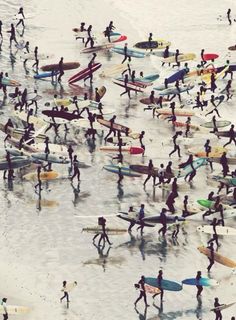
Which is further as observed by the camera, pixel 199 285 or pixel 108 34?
pixel 108 34

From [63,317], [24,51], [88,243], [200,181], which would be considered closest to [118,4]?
[24,51]

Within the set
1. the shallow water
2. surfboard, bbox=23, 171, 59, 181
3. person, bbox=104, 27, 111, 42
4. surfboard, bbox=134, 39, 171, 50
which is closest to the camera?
the shallow water

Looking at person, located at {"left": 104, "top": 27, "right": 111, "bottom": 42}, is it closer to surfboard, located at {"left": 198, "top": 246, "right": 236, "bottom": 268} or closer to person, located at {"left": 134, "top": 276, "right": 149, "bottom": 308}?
surfboard, located at {"left": 198, "top": 246, "right": 236, "bottom": 268}

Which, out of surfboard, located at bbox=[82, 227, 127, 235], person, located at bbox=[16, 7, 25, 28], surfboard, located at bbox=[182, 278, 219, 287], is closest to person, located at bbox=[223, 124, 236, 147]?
surfboard, located at bbox=[82, 227, 127, 235]

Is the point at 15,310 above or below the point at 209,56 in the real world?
below

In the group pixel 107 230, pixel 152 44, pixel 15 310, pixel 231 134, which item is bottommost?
pixel 15 310

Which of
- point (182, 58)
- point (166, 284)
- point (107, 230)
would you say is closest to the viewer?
point (166, 284)

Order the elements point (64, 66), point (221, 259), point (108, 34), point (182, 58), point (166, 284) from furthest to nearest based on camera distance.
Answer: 1. point (108, 34)
2. point (182, 58)
3. point (64, 66)
4. point (221, 259)
5. point (166, 284)

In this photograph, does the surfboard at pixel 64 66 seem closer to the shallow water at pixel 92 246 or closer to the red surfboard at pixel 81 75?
the red surfboard at pixel 81 75

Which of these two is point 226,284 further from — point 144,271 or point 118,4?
point 118,4

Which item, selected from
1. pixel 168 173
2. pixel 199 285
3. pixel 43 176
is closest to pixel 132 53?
pixel 43 176

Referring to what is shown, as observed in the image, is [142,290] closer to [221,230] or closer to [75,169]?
[221,230]
